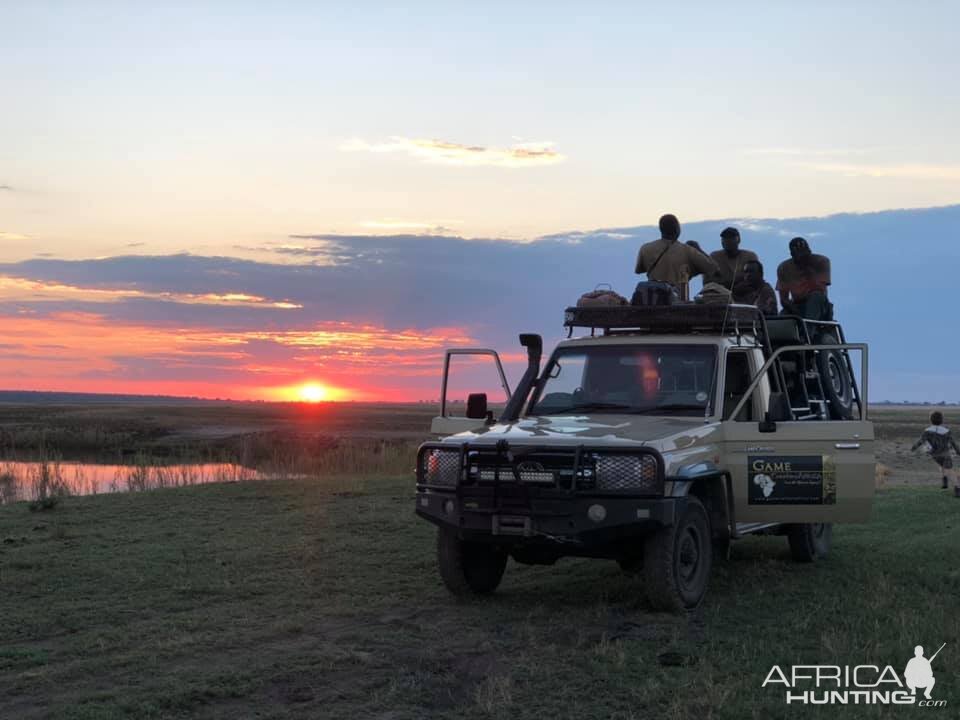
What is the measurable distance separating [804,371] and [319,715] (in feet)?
23.2

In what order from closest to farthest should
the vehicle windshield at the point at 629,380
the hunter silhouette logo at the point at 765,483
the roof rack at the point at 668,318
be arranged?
the hunter silhouette logo at the point at 765,483 → the vehicle windshield at the point at 629,380 → the roof rack at the point at 668,318

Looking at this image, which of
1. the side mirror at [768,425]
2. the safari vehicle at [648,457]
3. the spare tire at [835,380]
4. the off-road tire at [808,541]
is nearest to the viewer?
the safari vehicle at [648,457]

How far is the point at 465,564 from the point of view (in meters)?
8.79

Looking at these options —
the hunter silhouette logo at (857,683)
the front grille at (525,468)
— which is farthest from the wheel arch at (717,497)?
the hunter silhouette logo at (857,683)

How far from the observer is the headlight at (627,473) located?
771 centimetres

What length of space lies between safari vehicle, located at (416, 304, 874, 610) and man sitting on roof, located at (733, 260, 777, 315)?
588 millimetres

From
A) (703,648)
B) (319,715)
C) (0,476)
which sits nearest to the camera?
(319,715)

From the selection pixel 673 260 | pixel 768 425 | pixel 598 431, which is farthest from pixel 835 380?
pixel 598 431

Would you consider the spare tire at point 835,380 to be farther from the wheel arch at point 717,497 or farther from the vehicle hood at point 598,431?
the vehicle hood at point 598,431

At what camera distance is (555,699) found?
19.7 ft

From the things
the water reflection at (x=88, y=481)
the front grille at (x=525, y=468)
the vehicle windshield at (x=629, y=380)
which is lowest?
the water reflection at (x=88, y=481)

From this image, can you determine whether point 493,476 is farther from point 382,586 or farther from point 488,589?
point 382,586

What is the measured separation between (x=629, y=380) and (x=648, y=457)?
1858mm

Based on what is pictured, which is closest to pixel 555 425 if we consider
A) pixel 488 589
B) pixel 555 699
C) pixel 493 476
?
pixel 493 476
